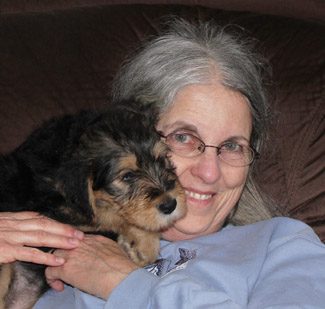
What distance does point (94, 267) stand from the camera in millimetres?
2104

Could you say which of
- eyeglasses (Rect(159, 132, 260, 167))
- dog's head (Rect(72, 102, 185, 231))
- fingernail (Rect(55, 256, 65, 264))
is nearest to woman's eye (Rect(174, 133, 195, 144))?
eyeglasses (Rect(159, 132, 260, 167))

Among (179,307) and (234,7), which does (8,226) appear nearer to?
(179,307)

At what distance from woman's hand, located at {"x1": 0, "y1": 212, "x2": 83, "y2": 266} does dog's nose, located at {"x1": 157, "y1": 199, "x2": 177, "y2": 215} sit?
30 cm

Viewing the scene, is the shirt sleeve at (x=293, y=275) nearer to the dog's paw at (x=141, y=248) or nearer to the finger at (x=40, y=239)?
the dog's paw at (x=141, y=248)

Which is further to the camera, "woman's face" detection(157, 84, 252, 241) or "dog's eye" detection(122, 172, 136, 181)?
"woman's face" detection(157, 84, 252, 241)

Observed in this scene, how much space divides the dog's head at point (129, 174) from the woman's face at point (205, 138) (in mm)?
122

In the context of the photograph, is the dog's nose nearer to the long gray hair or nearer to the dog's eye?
the dog's eye

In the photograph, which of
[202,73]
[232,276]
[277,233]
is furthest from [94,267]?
[202,73]

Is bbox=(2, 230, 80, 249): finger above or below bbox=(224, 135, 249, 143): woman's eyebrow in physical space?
below

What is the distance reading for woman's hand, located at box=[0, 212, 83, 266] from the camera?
Result: 6.96 ft

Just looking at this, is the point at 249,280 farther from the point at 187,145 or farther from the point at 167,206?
the point at 187,145

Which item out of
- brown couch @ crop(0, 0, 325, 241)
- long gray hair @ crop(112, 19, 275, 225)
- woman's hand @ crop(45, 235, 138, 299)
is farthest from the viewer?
brown couch @ crop(0, 0, 325, 241)

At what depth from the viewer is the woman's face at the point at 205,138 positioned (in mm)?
2309

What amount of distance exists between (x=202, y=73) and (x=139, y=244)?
692 millimetres
